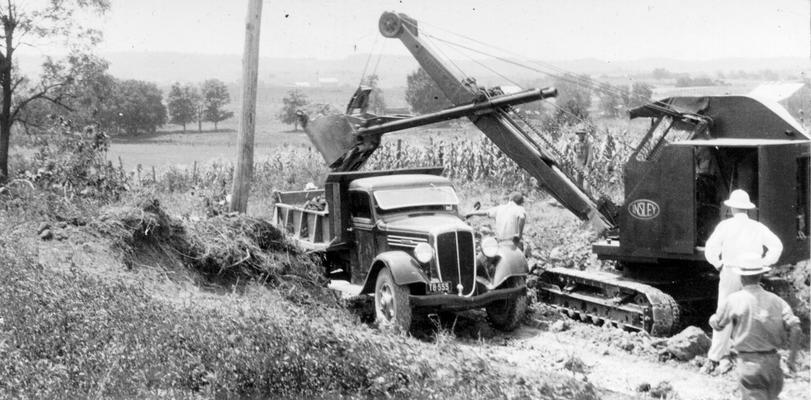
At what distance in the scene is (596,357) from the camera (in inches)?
385

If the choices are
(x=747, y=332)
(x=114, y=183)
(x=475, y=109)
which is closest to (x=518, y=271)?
(x=475, y=109)

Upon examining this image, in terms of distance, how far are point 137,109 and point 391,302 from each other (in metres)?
52.4

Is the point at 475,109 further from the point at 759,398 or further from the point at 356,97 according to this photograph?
the point at 759,398

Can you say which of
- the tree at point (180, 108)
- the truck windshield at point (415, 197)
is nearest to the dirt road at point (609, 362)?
the truck windshield at point (415, 197)

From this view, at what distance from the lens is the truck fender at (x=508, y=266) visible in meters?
11.1

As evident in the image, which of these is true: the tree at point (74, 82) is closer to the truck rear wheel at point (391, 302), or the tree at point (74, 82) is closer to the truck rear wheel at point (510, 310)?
the truck rear wheel at point (391, 302)

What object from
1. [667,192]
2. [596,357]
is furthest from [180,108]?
[596,357]

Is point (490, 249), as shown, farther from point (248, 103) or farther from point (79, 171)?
point (79, 171)

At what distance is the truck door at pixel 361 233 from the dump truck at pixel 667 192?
160 cm

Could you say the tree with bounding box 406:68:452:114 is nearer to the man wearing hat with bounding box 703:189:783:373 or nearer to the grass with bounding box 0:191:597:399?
the man wearing hat with bounding box 703:189:783:373

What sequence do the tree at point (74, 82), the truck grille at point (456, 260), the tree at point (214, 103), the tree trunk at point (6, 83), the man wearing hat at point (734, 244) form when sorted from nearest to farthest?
the man wearing hat at point (734, 244)
the truck grille at point (456, 260)
the tree trunk at point (6, 83)
the tree at point (74, 82)
the tree at point (214, 103)

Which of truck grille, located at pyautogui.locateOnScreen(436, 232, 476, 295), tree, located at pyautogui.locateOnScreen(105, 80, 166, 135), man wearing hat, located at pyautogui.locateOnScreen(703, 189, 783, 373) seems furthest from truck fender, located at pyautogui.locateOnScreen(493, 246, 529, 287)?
tree, located at pyautogui.locateOnScreen(105, 80, 166, 135)

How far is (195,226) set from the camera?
1184 centimetres

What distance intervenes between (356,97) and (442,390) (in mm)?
7918
